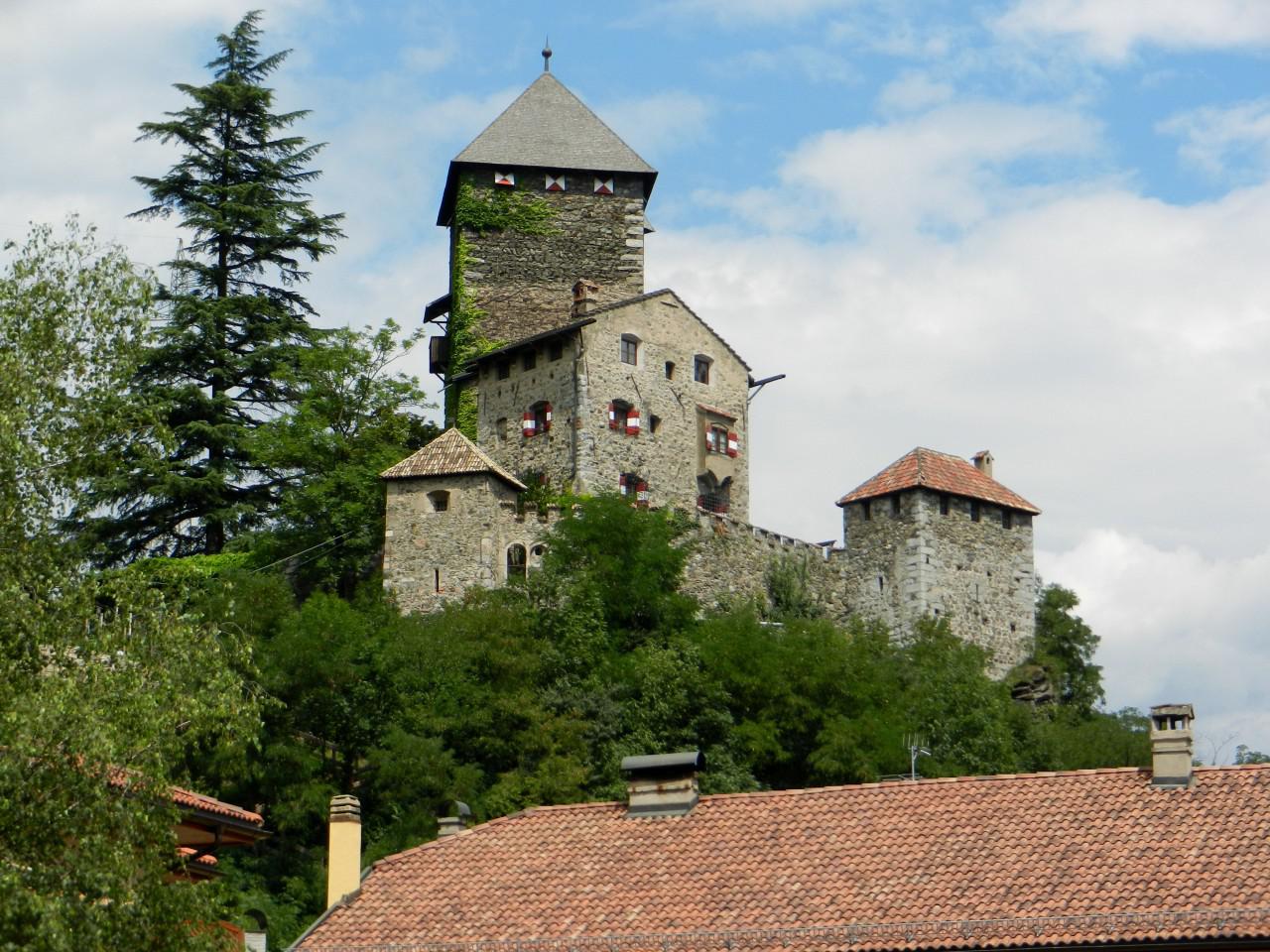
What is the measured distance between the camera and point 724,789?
1784 inches

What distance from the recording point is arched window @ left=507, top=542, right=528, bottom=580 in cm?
5394

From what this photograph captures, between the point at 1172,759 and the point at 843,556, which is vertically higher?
the point at 843,556

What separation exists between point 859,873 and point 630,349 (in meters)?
32.0

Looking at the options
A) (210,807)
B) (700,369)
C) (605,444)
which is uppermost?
(700,369)

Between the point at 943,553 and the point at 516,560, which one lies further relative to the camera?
the point at 943,553

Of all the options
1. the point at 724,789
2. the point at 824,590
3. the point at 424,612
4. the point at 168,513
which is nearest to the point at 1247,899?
the point at 724,789

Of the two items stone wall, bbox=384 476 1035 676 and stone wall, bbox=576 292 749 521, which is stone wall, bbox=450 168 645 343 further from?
stone wall, bbox=384 476 1035 676

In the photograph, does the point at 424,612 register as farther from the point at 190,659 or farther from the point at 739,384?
the point at 190,659

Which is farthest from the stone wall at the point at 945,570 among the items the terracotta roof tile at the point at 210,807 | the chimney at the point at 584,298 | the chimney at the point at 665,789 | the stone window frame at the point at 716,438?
the terracotta roof tile at the point at 210,807

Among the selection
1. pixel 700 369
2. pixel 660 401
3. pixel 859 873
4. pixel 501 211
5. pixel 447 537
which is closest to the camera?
pixel 859 873

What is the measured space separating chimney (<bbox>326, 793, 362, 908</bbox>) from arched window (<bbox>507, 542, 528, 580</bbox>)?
22845 millimetres

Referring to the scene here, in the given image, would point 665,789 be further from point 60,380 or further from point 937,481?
point 937,481

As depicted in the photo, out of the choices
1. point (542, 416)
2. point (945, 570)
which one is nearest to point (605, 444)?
point (542, 416)

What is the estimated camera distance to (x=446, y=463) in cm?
5422
